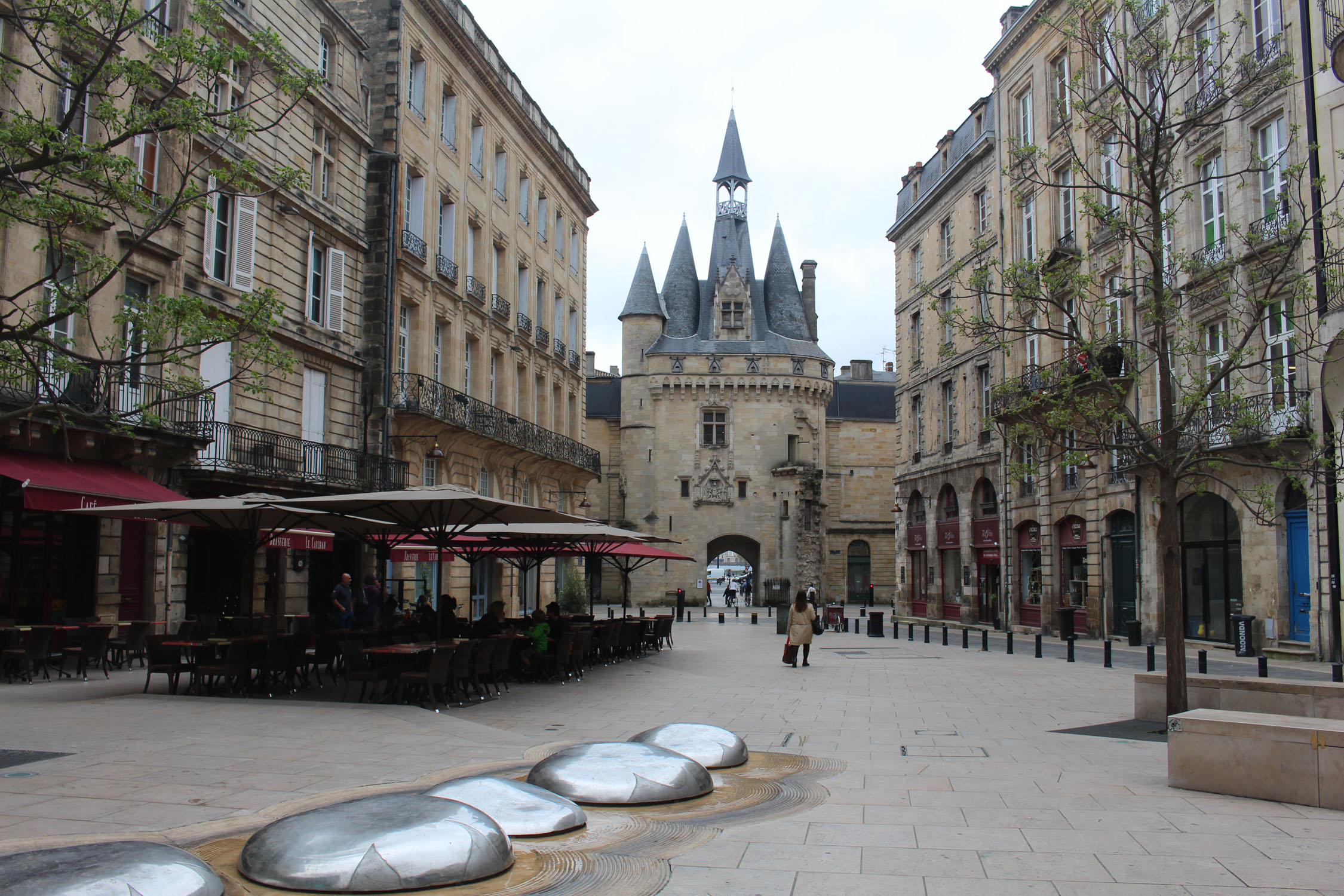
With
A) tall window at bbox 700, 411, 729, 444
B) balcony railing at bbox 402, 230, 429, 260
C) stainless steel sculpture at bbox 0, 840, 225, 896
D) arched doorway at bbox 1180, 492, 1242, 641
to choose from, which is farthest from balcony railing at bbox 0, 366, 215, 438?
tall window at bbox 700, 411, 729, 444

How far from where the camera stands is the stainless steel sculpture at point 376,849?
442 centimetres

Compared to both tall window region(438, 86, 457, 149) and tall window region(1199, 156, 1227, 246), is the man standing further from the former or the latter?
tall window region(1199, 156, 1227, 246)

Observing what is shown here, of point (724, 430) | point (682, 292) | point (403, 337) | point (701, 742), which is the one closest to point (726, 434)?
point (724, 430)

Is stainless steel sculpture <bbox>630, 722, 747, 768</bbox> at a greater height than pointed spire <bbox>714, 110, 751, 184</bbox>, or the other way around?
pointed spire <bbox>714, 110, 751, 184</bbox>

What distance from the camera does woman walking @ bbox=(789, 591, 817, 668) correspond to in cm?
1764

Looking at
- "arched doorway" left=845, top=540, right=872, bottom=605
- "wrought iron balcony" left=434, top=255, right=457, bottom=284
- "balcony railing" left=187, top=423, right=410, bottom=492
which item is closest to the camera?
"balcony railing" left=187, top=423, right=410, bottom=492

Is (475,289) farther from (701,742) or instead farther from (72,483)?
(701,742)

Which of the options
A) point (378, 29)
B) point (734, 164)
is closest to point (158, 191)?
point (378, 29)

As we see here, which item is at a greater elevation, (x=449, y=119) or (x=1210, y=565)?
(x=449, y=119)

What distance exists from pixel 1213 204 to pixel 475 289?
58.6 feet

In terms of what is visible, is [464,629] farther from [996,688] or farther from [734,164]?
[734,164]

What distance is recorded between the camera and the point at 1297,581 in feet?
61.5

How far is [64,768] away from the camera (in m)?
7.16

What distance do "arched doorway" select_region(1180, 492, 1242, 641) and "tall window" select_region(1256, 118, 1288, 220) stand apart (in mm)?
5734
